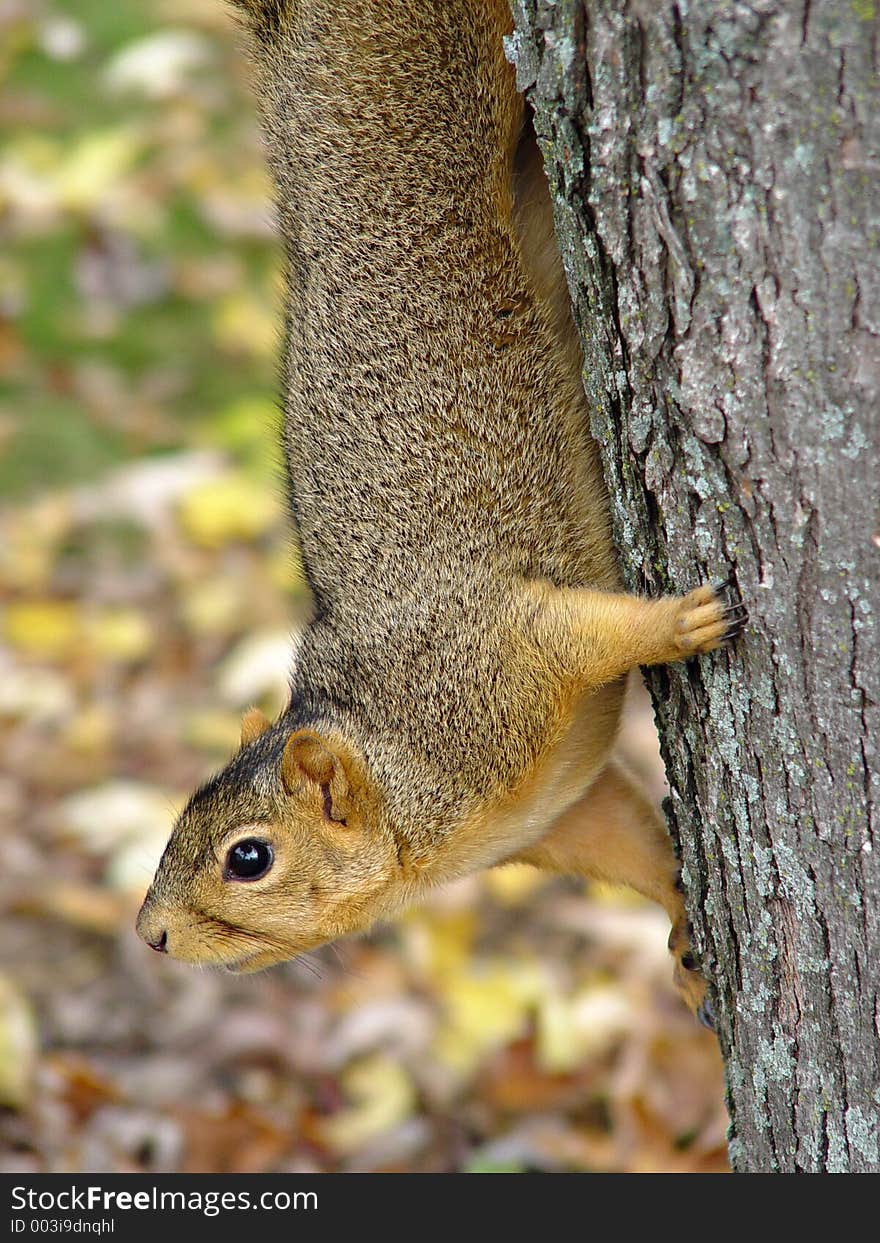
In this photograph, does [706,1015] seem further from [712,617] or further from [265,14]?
[265,14]

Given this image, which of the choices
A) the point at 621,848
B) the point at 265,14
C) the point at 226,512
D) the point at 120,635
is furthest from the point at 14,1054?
the point at 265,14

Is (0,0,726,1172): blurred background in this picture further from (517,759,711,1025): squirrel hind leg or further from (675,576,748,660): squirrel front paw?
(675,576,748,660): squirrel front paw

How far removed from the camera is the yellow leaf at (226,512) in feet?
17.6

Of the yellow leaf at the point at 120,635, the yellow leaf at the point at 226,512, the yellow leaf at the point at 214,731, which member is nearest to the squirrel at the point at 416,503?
the yellow leaf at the point at 214,731

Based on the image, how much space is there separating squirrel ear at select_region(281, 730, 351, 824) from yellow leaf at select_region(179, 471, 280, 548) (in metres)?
2.85

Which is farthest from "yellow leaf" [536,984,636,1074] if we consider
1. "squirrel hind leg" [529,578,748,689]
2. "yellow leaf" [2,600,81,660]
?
"yellow leaf" [2,600,81,660]

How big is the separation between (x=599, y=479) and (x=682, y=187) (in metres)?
0.80

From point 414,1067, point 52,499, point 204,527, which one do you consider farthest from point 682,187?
point 52,499

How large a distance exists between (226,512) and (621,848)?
9.61ft

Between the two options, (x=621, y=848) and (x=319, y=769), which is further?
(x=621, y=848)

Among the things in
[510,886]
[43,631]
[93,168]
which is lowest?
[510,886]

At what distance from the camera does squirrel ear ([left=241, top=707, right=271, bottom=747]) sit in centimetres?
298

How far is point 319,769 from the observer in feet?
8.52

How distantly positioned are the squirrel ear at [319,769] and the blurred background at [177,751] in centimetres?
56
